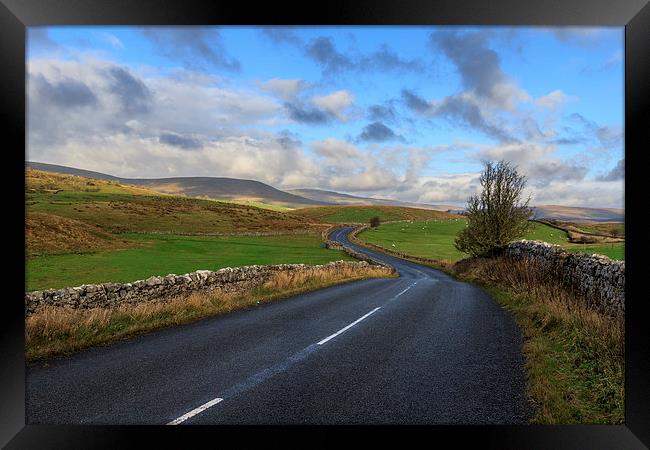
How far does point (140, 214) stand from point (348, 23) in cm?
8798

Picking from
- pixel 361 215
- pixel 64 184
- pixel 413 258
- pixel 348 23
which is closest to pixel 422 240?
pixel 413 258

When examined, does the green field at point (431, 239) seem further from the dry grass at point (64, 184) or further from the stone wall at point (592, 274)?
the dry grass at point (64, 184)

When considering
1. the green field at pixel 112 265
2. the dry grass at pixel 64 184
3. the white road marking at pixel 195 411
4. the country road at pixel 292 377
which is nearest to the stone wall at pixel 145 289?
the country road at pixel 292 377

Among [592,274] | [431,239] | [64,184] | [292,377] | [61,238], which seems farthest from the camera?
[64,184]

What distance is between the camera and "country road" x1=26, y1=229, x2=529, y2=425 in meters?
4.88

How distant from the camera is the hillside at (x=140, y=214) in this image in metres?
71.3

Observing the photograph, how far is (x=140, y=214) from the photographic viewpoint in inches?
3265

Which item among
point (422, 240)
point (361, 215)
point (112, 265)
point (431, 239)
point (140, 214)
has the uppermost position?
point (361, 215)

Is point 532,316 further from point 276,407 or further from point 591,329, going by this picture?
point 276,407

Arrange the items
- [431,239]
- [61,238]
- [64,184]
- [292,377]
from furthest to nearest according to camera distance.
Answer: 1. [64,184]
2. [431,239]
3. [61,238]
4. [292,377]

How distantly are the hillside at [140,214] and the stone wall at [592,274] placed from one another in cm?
6020

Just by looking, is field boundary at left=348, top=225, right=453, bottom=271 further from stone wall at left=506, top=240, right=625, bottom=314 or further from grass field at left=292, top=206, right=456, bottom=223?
grass field at left=292, top=206, right=456, bottom=223

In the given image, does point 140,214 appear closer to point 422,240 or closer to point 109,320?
point 422,240

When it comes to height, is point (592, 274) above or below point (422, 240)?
above
